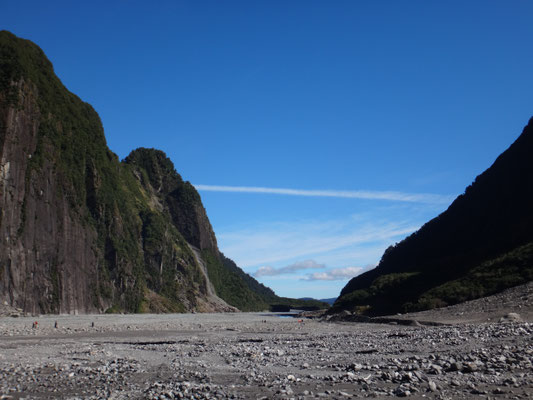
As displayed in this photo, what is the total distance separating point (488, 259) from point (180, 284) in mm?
103520

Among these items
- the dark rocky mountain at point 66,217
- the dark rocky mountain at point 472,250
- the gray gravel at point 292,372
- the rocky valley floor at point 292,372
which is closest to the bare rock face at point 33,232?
the dark rocky mountain at point 66,217

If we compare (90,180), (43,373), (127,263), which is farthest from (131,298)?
(43,373)

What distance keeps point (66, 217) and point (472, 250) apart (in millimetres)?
64736

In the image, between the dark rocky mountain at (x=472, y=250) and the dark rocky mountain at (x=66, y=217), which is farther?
the dark rocky mountain at (x=66, y=217)

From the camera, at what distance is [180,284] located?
450 feet

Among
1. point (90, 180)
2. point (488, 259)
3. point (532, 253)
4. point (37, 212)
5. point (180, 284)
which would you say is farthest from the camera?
point (180, 284)

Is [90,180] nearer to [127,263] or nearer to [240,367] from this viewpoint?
[127,263]

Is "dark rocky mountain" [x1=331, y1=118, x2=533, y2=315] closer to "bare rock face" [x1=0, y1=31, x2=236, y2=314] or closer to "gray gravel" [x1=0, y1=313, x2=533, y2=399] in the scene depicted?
"gray gravel" [x1=0, y1=313, x2=533, y2=399]

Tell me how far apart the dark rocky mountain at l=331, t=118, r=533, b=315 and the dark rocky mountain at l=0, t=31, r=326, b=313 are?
4498 cm

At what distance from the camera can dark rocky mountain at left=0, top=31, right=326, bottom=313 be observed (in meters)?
65.6

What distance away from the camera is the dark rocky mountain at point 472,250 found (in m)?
42.1

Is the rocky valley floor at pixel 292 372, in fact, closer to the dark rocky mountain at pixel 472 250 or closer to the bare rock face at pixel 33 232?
the dark rocky mountain at pixel 472 250

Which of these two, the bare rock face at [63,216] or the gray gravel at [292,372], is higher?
the bare rock face at [63,216]

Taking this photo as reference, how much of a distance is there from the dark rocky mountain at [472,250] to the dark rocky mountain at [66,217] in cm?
4498
